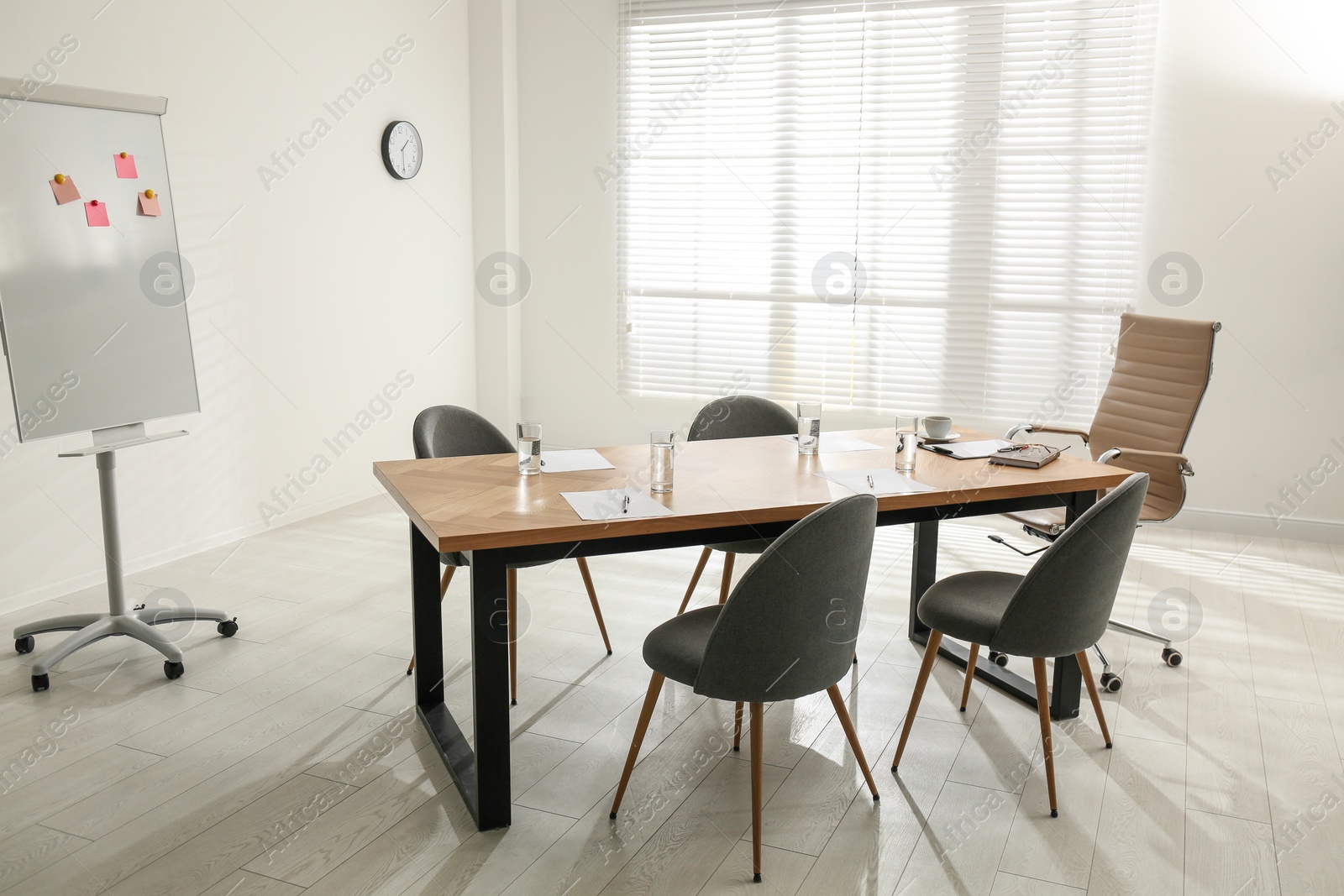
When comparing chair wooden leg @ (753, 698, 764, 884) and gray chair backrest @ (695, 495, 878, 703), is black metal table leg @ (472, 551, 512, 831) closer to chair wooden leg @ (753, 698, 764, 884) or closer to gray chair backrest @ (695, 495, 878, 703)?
gray chair backrest @ (695, 495, 878, 703)

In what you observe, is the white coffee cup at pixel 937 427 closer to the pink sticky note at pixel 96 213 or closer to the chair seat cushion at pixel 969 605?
the chair seat cushion at pixel 969 605

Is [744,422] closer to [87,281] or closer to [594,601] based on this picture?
[594,601]

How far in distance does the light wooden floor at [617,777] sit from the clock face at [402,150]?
270cm

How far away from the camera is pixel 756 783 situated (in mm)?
2119

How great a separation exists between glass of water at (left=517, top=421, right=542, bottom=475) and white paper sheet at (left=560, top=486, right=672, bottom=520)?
25 centimetres

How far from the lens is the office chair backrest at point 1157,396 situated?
3490 millimetres

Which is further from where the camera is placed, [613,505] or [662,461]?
[662,461]

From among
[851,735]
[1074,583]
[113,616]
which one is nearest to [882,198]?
[1074,583]

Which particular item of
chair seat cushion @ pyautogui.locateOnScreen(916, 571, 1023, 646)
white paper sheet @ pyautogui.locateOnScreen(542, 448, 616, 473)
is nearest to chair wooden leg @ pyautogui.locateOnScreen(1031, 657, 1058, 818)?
chair seat cushion @ pyautogui.locateOnScreen(916, 571, 1023, 646)

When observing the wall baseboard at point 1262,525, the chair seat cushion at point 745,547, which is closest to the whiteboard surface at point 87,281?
the chair seat cushion at point 745,547

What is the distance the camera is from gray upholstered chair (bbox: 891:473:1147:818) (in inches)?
89.9

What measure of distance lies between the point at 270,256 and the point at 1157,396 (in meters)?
3.94

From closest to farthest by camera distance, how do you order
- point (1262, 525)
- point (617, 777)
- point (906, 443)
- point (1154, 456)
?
point (617, 777), point (906, 443), point (1154, 456), point (1262, 525)

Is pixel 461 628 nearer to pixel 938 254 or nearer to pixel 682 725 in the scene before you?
pixel 682 725
